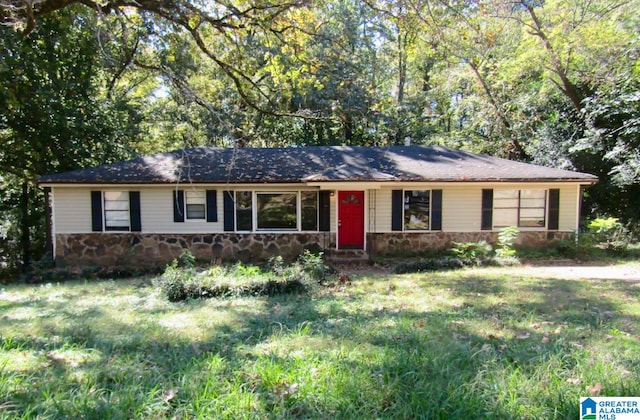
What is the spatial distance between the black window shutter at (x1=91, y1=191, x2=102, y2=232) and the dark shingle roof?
0.64 m

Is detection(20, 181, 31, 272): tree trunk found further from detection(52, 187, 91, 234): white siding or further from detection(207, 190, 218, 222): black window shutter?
detection(207, 190, 218, 222): black window shutter

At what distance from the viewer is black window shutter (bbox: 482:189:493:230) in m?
12.0

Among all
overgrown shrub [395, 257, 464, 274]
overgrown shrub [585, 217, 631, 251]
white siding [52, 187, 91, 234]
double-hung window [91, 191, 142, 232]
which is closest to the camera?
overgrown shrub [395, 257, 464, 274]

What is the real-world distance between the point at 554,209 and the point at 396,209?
5026 millimetres

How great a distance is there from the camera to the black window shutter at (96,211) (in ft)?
38.4

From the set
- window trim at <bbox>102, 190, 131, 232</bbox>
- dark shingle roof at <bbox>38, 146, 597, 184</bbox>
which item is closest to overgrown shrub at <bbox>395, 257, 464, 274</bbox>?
dark shingle roof at <bbox>38, 146, 597, 184</bbox>

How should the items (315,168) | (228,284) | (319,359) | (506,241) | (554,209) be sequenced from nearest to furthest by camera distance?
(319,359) → (228,284) → (506,241) → (554,209) → (315,168)

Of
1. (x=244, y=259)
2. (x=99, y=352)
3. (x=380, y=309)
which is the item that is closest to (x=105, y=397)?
(x=99, y=352)

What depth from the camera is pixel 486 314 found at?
16.2ft

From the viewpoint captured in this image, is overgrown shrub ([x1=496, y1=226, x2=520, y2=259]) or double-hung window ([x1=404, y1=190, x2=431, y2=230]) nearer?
overgrown shrub ([x1=496, y1=226, x2=520, y2=259])

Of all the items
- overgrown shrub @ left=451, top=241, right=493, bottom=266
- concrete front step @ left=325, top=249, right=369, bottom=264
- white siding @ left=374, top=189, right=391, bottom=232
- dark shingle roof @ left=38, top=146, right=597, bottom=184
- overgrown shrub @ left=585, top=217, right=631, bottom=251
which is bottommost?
concrete front step @ left=325, top=249, right=369, bottom=264

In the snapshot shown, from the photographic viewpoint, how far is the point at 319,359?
122 inches

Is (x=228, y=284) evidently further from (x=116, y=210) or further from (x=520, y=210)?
(x=520, y=210)

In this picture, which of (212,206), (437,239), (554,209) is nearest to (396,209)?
(437,239)
